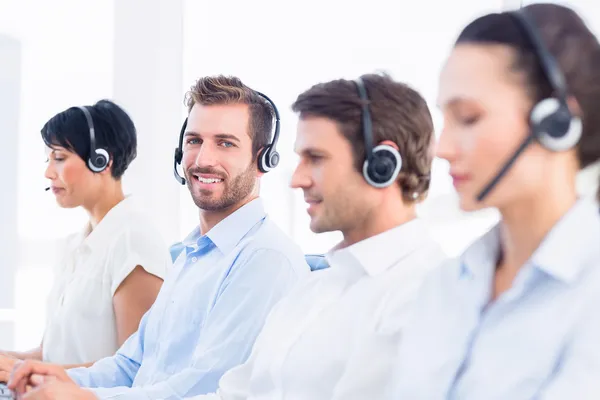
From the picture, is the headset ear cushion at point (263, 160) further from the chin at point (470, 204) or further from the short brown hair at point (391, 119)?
the chin at point (470, 204)

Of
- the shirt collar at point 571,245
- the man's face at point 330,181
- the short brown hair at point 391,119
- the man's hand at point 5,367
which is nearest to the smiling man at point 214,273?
the man's hand at point 5,367

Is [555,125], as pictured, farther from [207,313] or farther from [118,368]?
[118,368]

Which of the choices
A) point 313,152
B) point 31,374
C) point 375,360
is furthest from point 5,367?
point 375,360

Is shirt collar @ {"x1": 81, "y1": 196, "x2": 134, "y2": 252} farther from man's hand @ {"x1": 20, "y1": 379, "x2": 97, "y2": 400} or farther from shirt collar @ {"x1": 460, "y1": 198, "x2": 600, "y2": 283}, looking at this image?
shirt collar @ {"x1": 460, "y1": 198, "x2": 600, "y2": 283}

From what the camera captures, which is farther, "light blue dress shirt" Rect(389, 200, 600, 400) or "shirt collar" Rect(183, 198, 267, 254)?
"shirt collar" Rect(183, 198, 267, 254)

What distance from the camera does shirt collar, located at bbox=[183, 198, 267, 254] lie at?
7.19 feet

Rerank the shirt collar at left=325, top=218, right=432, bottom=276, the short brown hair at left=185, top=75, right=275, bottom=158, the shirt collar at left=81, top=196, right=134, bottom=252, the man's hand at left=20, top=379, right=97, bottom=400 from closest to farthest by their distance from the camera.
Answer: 1. the shirt collar at left=325, top=218, right=432, bottom=276
2. the man's hand at left=20, top=379, right=97, bottom=400
3. the short brown hair at left=185, top=75, right=275, bottom=158
4. the shirt collar at left=81, top=196, right=134, bottom=252

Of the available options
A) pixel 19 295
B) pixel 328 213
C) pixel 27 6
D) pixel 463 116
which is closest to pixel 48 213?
pixel 19 295

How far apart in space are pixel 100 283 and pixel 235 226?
64cm

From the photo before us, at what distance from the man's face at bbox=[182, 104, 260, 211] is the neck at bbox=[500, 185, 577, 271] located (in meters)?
1.16

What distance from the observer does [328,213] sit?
160cm

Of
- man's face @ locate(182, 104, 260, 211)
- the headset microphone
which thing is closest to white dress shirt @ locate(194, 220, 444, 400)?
the headset microphone

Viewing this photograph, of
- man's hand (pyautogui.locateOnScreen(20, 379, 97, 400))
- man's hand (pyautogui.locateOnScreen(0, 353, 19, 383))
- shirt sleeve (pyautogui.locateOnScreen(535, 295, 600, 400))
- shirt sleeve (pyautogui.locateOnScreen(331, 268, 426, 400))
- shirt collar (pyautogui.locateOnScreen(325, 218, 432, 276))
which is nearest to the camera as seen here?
shirt sleeve (pyautogui.locateOnScreen(535, 295, 600, 400))

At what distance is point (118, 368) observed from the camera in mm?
2314
